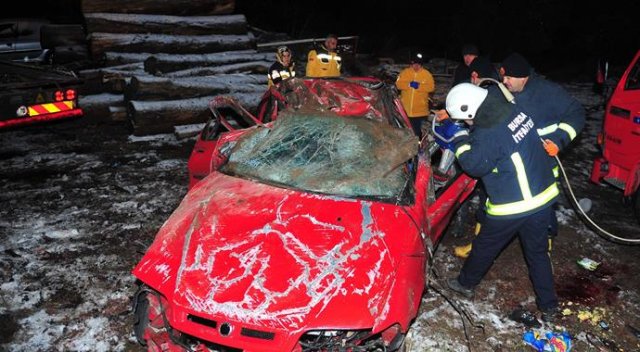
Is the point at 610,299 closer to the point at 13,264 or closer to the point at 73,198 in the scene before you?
the point at 13,264

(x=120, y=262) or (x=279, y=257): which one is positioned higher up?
(x=279, y=257)

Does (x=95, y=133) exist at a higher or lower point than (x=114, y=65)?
lower

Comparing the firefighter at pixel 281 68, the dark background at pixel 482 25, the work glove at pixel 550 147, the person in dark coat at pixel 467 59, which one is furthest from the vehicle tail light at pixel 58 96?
the dark background at pixel 482 25

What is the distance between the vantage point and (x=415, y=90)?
645cm

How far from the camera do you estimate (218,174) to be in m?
3.64

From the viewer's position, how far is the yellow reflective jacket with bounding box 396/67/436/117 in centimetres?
645

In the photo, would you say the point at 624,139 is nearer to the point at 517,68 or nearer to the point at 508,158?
the point at 517,68

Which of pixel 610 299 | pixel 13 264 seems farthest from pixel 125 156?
pixel 610 299

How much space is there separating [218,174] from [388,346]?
1.94 m

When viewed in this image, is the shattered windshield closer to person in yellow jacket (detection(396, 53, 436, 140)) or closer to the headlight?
the headlight

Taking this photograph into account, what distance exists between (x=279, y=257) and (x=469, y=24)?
61.5 feet

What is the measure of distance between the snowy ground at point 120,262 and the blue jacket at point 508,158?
939 millimetres

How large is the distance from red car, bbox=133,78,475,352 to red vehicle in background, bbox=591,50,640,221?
8.29 feet

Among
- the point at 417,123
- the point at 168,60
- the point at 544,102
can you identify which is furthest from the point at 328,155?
the point at 168,60
